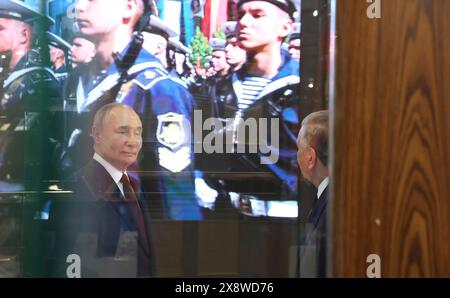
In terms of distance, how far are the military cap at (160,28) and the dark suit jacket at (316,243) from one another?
0.86 m

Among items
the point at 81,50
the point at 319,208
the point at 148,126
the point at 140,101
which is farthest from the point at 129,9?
the point at 319,208

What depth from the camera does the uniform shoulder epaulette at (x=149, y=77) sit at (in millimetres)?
2629

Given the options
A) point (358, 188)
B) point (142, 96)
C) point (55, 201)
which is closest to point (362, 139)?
point (358, 188)

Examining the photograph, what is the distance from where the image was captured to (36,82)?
262 cm

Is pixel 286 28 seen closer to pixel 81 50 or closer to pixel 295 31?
pixel 295 31

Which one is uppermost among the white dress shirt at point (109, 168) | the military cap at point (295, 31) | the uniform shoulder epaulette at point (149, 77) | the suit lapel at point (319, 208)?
the military cap at point (295, 31)

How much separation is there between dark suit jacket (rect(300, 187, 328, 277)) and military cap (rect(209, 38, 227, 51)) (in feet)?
2.28

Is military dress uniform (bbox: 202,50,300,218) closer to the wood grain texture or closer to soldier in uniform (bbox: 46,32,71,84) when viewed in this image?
the wood grain texture

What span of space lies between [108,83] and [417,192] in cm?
127

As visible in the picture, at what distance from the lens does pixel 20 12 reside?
2.61 m

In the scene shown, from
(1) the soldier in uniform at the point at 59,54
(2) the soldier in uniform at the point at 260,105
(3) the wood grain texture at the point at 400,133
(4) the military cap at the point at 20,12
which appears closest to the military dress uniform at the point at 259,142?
(2) the soldier in uniform at the point at 260,105

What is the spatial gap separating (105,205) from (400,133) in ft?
3.89

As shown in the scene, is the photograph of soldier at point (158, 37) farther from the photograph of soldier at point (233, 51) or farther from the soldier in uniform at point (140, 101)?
the photograph of soldier at point (233, 51)
